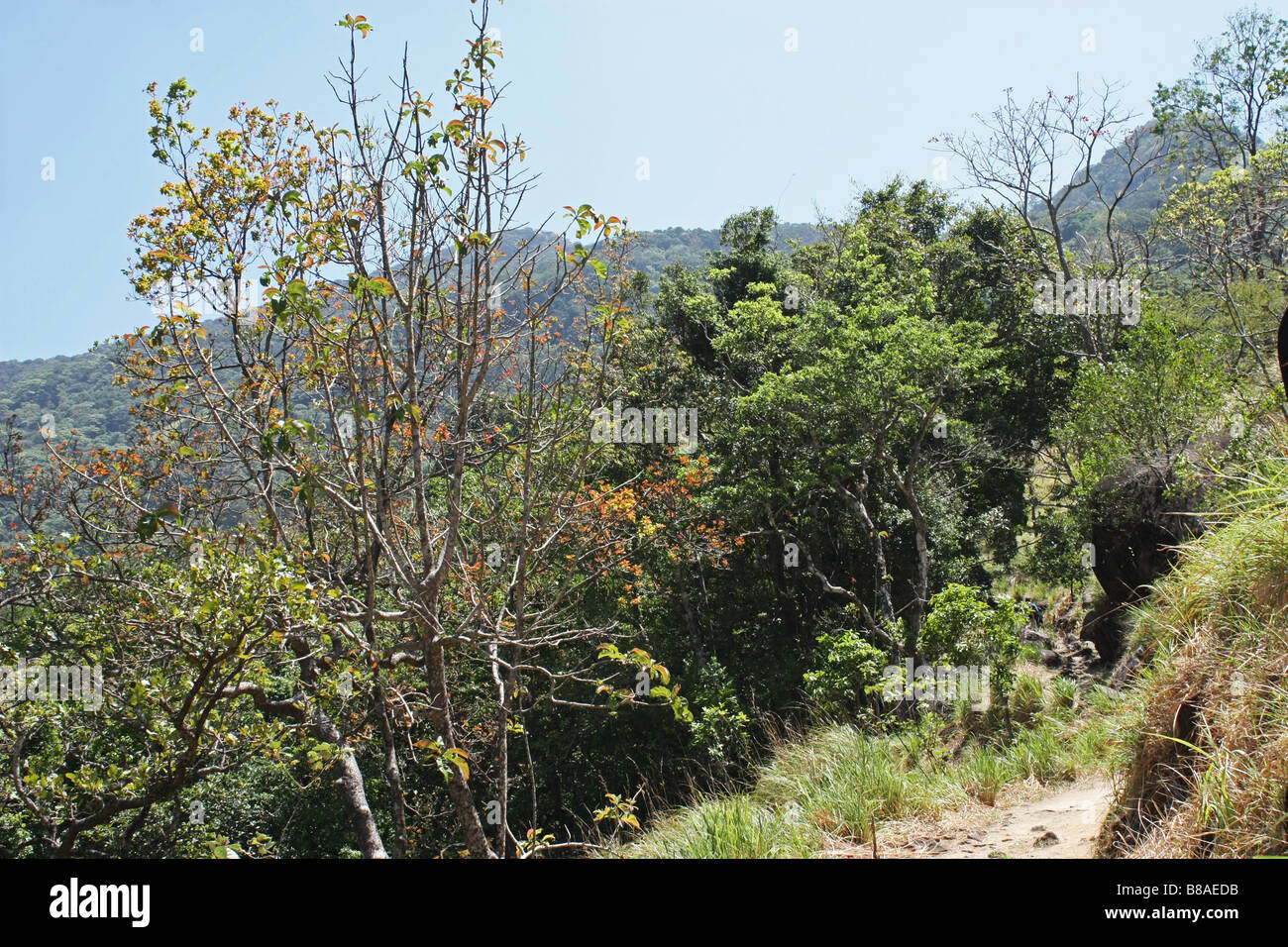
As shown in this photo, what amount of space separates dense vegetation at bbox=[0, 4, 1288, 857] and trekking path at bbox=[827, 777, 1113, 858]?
22 cm

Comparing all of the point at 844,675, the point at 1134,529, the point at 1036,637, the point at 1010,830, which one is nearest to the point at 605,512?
the point at 844,675

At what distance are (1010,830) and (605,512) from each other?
Answer: 598cm

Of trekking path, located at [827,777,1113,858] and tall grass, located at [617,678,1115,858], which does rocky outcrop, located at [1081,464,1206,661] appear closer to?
tall grass, located at [617,678,1115,858]

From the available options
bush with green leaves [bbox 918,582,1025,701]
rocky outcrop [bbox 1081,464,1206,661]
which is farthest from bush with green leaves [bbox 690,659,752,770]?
rocky outcrop [bbox 1081,464,1206,661]

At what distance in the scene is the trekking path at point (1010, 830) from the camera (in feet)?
14.5

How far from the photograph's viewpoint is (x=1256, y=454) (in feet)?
19.0

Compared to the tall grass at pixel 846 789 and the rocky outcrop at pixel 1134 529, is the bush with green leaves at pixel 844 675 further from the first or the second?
the rocky outcrop at pixel 1134 529

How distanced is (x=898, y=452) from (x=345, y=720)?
37.5 ft

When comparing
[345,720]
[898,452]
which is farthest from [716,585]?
[345,720]

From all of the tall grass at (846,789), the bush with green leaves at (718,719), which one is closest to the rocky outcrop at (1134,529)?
the tall grass at (846,789)

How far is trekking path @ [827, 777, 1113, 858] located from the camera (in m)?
4.42

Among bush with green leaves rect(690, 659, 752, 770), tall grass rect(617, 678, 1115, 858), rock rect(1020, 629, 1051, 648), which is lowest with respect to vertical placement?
bush with green leaves rect(690, 659, 752, 770)

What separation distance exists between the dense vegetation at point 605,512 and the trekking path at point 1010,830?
22 centimetres

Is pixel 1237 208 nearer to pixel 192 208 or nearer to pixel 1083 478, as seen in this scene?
pixel 1083 478
